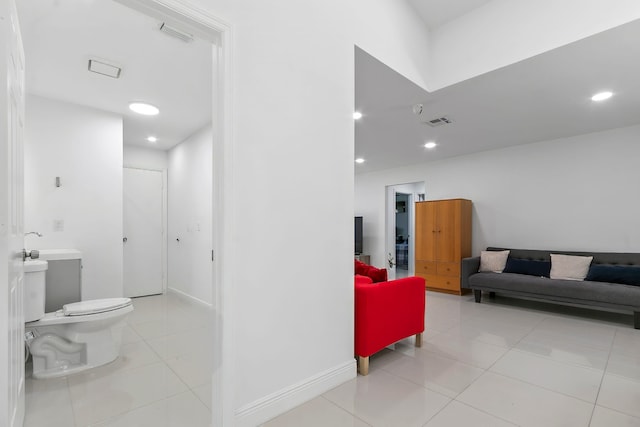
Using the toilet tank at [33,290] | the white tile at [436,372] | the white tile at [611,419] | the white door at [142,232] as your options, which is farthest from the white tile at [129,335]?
the white tile at [611,419]

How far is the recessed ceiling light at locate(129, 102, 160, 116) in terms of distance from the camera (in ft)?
11.4

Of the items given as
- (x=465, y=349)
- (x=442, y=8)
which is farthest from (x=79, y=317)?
(x=442, y=8)

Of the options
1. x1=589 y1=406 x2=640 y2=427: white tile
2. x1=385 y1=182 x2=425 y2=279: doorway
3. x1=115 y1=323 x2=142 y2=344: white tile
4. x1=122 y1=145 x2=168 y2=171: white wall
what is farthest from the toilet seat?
x1=385 y1=182 x2=425 y2=279: doorway

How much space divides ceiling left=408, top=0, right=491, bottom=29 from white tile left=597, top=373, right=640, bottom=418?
125 inches

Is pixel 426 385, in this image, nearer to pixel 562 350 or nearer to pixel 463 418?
pixel 463 418

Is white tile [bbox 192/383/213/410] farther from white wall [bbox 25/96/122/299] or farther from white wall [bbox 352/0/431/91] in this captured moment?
white wall [bbox 352/0/431/91]

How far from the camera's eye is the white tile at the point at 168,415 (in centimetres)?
173

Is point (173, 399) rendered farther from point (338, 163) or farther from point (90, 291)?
point (90, 291)

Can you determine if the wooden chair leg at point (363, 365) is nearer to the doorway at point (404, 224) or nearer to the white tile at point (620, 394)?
the white tile at point (620, 394)

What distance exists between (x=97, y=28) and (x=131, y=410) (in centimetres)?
259

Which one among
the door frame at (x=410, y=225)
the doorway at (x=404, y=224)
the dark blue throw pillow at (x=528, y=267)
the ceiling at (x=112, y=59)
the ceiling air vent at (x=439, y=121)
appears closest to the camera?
the ceiling at (x=112, y=59)

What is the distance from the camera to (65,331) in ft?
8.01

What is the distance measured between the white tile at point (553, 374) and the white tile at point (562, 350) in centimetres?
13

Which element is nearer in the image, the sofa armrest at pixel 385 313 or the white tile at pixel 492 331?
the sofa armrest at pixel 385 313
